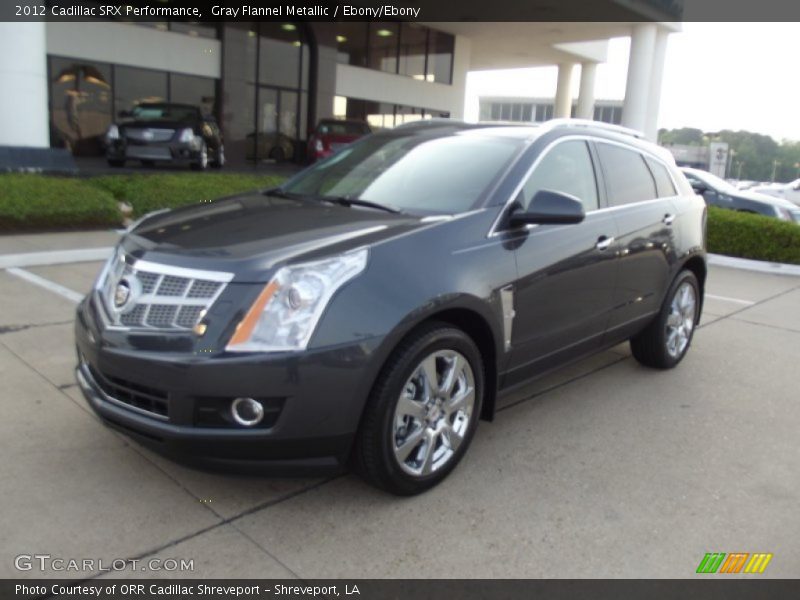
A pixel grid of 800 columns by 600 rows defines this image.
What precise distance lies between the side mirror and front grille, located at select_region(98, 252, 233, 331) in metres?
1.57

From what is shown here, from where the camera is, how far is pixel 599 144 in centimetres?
464

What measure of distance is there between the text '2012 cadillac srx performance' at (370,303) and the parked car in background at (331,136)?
15906 mm

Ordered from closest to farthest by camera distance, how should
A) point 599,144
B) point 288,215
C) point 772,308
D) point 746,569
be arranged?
1. point 746,569
2. point 288,215
3. point 599,144
4. point 772,308

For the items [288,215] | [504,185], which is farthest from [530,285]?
[288,215]

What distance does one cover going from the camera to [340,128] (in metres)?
21.0

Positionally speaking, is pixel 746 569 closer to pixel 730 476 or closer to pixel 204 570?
pixel 730 476

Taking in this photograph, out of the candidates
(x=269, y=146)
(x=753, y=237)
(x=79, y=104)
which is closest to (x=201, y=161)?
(x=79, y=104)

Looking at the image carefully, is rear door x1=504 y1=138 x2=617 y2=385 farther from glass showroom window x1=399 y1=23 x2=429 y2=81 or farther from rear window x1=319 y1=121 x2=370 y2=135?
glass showroom window x1=399 y1=23 x2=429 y2=81

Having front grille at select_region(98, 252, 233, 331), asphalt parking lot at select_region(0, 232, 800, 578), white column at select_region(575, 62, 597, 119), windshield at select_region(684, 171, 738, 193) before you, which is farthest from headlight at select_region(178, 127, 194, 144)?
white column at select_region(575, 62, 597, 119)

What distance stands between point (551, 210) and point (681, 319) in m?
2.46

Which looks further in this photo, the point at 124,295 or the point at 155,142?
the point at 155,142

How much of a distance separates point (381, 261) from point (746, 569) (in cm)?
197

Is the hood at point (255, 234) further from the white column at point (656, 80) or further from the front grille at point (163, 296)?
the white column at point (656, 80)

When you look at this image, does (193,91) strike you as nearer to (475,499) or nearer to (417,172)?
(417,172)
